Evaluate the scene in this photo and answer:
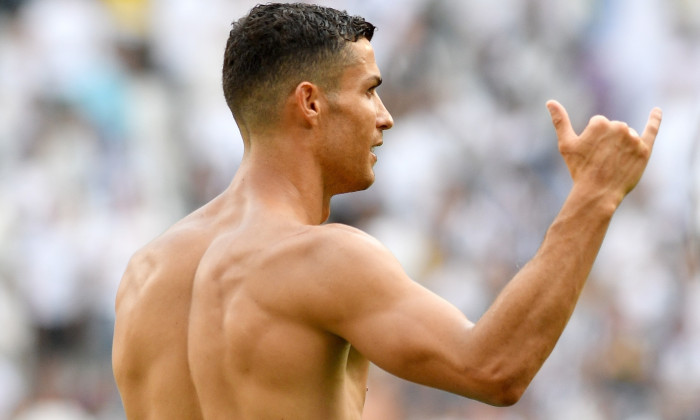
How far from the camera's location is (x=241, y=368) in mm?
2389

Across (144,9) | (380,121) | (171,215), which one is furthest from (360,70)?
(144,9)

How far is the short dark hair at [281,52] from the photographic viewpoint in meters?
2.64

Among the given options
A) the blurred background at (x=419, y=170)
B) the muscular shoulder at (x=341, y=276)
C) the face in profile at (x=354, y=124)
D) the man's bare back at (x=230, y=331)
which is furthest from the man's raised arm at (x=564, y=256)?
the blurred background at (x=419, y=170)

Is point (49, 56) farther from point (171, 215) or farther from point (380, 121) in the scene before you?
point (380, 121)

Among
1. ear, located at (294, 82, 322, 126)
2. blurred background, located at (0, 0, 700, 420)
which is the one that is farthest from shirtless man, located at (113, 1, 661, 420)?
blurred background, located at (0, 0, 700, 420)

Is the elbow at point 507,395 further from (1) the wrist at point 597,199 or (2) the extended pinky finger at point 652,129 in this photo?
(2) the extended pinky finger at point 652,129

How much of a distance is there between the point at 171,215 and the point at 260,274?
482cm

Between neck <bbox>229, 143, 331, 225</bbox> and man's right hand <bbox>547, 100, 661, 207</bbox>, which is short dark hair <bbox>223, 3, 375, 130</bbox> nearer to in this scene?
neck <bbox>229, 143, 331, 225</bbox>

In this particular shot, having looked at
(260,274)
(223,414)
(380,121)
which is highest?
(380,121)

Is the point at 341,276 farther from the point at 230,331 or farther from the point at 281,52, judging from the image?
the point at 281,52

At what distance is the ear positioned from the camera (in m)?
2.63

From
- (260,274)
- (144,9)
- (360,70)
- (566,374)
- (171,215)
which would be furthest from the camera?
(144,9)

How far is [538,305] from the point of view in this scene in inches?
85.4

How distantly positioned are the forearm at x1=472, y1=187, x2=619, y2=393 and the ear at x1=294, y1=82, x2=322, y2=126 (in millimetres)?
691
